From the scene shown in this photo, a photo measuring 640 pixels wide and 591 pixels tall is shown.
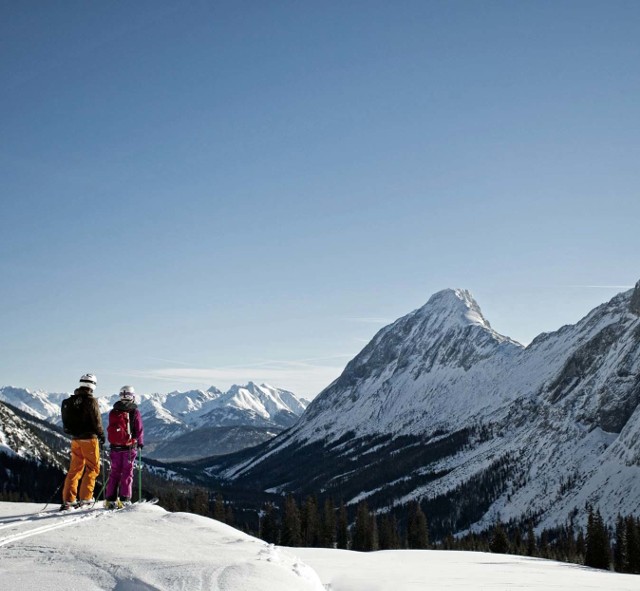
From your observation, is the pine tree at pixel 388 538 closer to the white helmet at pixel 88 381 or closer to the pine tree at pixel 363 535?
the pine tree at pixel 363 535

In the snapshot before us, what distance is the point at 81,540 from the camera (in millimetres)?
10969

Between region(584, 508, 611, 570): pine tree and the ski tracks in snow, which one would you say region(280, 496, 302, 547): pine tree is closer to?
region(584, 508, 611, 570): pine tree

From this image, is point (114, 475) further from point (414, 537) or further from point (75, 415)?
point (414, 537)

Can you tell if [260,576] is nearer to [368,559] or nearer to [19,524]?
[19,524]

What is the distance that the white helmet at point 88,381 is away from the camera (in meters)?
15.8

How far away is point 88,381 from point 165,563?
774 cm

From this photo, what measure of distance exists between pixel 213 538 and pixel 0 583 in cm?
480

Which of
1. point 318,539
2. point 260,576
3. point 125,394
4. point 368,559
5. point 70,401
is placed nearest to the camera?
point 260,576

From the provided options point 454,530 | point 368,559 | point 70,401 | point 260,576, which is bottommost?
point 454,530

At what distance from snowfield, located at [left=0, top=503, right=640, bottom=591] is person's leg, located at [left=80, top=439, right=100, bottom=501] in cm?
143

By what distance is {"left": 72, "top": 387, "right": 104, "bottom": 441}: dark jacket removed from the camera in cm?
1562

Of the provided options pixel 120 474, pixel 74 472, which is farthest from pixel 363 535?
pixel 74 472

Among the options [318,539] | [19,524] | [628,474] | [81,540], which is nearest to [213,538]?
[81,540]

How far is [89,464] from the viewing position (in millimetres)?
15922
